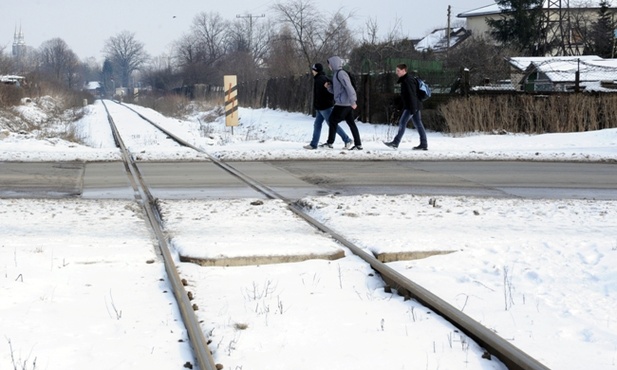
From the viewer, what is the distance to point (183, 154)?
16203 millimetres

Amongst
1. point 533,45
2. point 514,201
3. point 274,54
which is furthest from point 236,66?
point 514,201

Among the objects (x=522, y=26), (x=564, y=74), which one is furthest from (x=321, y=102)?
(x=522, y=26)

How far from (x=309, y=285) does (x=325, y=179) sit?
20.9 feet

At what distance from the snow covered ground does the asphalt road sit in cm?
101

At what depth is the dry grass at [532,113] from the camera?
23.5 m

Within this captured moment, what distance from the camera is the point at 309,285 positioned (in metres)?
5.98

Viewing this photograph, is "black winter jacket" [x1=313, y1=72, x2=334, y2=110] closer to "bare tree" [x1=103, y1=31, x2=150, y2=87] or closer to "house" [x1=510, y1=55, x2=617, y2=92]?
"house" [x1=510, y1=55, x2=617, y2=92]

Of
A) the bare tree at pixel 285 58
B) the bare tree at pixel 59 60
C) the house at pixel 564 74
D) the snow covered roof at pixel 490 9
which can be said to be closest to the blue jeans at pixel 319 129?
the house at pixel 564 74

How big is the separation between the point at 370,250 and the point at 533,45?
61776mm

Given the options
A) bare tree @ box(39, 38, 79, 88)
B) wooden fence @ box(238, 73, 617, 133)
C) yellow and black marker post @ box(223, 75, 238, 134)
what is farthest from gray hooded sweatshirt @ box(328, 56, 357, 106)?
bare tree @ box(39, 38, 79, 88)

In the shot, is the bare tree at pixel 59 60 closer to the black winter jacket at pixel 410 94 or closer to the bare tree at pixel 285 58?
the bare tree at pixel 285 58

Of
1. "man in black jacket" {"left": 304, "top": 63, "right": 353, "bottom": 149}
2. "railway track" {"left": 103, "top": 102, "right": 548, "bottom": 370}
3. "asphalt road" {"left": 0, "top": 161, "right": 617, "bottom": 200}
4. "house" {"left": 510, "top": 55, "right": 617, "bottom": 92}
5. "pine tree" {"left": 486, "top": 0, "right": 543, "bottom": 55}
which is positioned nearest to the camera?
"railway track" {"left": 103, "top": 102, "right": 548, "bottom": 370}

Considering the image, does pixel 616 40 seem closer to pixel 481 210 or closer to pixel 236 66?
pixel 236 66

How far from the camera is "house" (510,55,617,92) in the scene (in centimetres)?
3694
